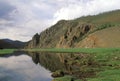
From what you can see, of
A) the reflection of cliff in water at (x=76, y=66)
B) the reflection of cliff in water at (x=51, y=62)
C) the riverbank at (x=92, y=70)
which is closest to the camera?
the riverbank at (x=92, y=70)

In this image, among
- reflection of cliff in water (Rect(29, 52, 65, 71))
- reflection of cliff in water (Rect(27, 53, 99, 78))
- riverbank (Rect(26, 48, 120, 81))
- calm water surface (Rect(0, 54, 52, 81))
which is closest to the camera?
riverbank (Rect(26, 48, 120, 81))

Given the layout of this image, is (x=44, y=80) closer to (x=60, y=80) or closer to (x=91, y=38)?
(x=60, y=80)

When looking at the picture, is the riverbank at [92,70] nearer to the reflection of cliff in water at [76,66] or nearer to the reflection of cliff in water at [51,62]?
the reflection of cliff in water at [76,66]

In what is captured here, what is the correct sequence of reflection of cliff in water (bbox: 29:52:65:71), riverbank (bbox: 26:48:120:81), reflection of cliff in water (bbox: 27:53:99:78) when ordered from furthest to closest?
reflection of cliff in water (bbox: 29:52:65:71) < reflection of cliff in water (bbox: 27:53:99:78) < riverbank (bbox: 26:48:120:81)

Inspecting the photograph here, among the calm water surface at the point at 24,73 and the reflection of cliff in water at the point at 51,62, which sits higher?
the reflection of cliff in water at the point at 51,62

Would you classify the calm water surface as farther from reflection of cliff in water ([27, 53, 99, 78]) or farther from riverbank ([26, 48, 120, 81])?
reflection of cliff in water ([27, 53, 99, 78])

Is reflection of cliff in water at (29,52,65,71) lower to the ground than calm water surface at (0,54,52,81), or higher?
higher

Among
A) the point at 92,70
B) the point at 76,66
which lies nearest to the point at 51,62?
the point at 76,66

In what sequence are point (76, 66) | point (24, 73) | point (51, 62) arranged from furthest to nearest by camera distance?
point (51, 62), point (76, 66), point (24, 73)

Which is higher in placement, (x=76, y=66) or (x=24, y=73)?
(x=76, y=66)

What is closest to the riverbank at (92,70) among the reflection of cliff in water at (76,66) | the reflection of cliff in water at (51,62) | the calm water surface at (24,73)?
the reflection of cliff in water at (76,66)

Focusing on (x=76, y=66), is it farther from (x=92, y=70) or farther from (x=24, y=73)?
(x=24, y=73)

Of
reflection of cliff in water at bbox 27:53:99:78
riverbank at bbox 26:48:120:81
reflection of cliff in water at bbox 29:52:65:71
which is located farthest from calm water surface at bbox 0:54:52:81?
reflection of cliff in water at bbox 27:53:99:78

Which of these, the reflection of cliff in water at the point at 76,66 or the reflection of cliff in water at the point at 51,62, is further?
the reflection of cliff in water at the point at 51,62
